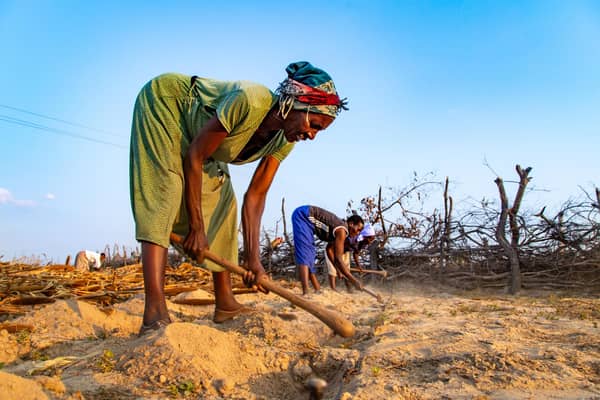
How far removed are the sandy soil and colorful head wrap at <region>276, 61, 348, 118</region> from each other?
117cm

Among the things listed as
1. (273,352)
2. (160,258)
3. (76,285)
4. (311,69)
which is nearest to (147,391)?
(273,352)

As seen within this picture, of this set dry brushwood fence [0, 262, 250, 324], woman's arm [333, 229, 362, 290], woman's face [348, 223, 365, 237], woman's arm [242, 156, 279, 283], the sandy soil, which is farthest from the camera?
woman's face [348, 223, 365, 237]

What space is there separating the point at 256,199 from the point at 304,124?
731 mm

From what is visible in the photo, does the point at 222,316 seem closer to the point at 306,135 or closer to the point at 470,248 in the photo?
the point at 306,135

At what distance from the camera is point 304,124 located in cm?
233

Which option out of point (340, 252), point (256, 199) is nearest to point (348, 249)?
point (340, 252)

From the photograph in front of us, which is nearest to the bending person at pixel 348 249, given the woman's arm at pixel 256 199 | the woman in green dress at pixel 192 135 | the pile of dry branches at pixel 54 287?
the pile of dry branches at pixel 54 287

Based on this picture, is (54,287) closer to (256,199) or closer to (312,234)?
(256,199)

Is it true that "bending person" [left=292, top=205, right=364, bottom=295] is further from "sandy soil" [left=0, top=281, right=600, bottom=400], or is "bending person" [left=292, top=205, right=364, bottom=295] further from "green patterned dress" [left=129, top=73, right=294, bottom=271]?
"green patterned dress" [left=129, top=73, right=294, bottom=271]

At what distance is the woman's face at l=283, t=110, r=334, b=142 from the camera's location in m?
2.32

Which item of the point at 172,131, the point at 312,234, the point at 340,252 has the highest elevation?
the point at 172,131

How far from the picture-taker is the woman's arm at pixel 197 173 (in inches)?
88.3

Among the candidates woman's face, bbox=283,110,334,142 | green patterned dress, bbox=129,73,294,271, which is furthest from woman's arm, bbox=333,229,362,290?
woman's face, bbox=283,110,334,142

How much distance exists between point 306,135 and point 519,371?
1430 mm
